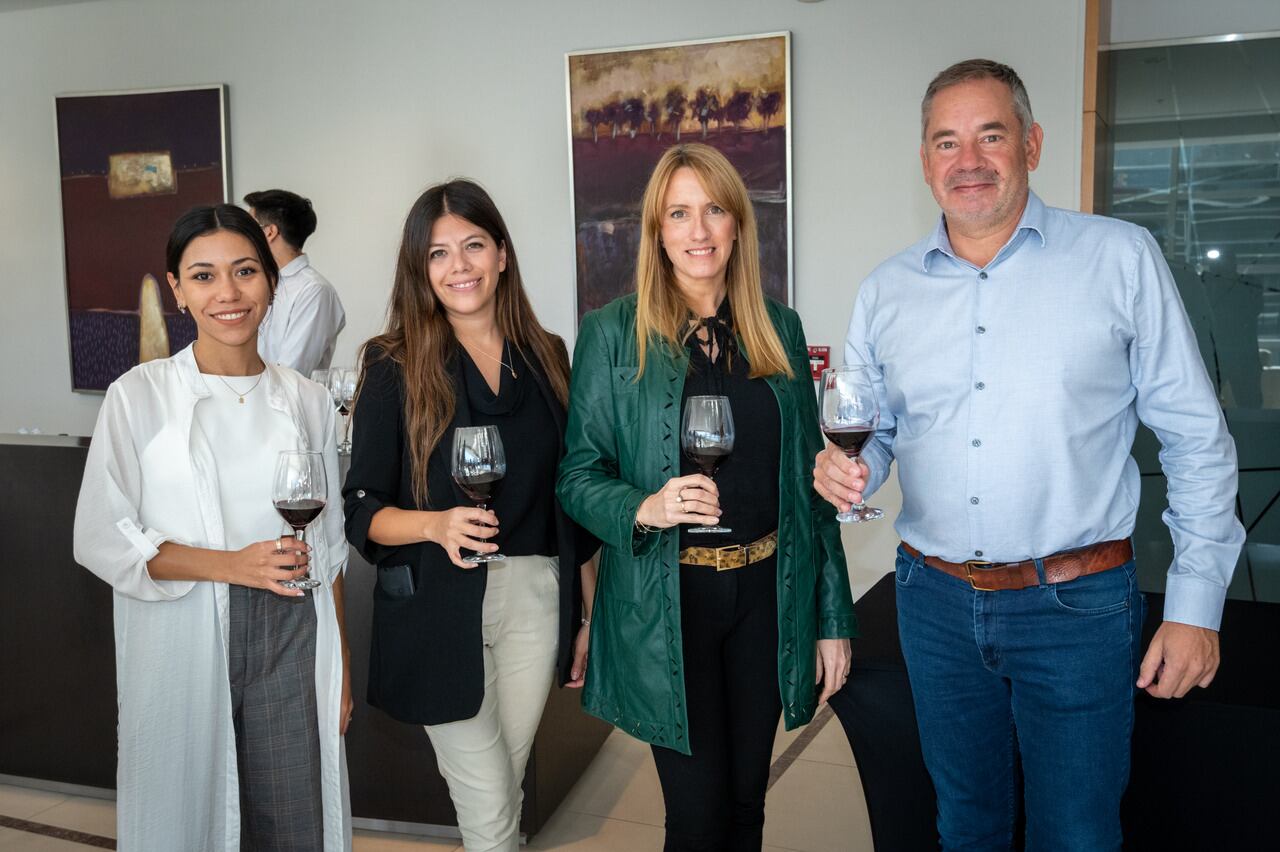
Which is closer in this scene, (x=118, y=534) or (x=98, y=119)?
(x=118, y=534)

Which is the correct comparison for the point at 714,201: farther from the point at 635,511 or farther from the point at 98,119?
the point at 98,119

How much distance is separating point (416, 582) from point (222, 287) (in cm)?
68

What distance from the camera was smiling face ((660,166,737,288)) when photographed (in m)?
1.96

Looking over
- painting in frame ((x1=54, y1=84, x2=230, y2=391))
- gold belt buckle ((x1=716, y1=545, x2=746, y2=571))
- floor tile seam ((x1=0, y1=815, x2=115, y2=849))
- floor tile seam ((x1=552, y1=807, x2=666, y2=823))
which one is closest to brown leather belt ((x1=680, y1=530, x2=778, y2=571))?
gold belt buckle ((x1=716, y1=545, x2=746, y2=571))

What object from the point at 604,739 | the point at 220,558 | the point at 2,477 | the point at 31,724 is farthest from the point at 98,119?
the point at 220,558

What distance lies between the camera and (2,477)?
3.45 m

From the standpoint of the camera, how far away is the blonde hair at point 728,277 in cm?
197

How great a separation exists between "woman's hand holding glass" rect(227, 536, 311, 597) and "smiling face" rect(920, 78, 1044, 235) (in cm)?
126

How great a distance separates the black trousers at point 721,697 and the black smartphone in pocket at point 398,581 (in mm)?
538

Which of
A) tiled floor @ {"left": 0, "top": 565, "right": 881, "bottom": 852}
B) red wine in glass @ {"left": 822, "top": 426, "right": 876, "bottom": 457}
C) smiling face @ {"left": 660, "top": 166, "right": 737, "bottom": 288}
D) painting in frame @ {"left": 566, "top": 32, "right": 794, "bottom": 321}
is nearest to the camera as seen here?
red wine in glass @ {"left": 822, "top": 426, "right": 876, "bottom": 457}

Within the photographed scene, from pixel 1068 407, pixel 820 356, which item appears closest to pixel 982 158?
pixel 1068 407

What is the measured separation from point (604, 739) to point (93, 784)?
5.75ft

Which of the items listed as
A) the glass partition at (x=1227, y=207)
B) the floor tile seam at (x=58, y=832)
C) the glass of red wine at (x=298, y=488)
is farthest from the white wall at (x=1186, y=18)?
the floor tile seam at (x=58, y=832)

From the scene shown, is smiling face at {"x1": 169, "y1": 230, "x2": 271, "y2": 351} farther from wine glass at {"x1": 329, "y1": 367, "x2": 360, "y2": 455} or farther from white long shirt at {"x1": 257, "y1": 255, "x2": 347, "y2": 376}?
white long shirt at {"x1": 257, "y1": 255, "x2": 347, "y2": 376}
